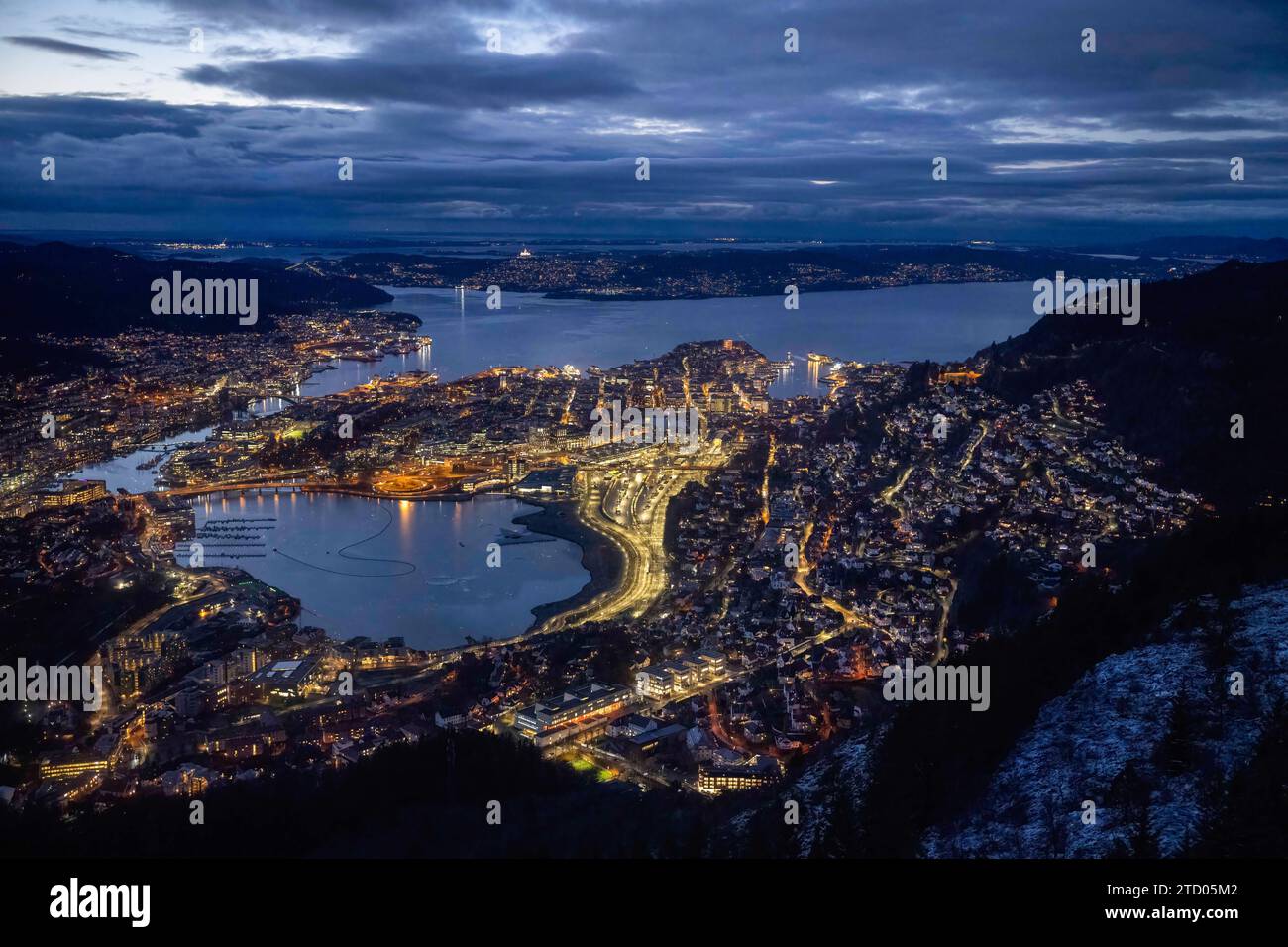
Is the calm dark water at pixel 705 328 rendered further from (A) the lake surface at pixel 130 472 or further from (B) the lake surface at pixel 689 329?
(A) the lake surface at pixel 130 472

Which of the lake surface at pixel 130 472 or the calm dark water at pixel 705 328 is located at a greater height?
the calm dark water at pixel 705 328

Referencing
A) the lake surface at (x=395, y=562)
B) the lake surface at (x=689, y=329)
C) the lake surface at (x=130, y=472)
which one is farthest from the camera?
the lake surface at (x=689, y=329)

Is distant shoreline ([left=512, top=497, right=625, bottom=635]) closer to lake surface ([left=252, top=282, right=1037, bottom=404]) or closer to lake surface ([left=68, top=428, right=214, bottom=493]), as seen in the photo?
lake surface ([left=68, top=428, right=214, bottom=493])

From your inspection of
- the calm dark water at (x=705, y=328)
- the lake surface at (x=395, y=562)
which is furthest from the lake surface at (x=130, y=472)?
the calm dark water at (x=705, y=328)

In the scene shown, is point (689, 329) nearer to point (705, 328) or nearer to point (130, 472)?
point (705, 328)

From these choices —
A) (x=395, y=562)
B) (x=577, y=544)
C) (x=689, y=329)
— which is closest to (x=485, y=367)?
(x=689, y=329)

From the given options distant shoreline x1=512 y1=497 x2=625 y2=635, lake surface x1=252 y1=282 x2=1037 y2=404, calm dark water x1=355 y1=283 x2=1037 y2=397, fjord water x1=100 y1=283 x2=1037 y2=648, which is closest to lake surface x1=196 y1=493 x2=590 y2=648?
fjord water x1=100 y1=283 x2=1037 y2=648

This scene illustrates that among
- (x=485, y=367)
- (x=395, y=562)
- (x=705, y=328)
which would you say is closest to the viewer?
(x=395, y=562)

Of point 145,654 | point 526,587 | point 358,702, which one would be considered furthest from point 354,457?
point 358,702

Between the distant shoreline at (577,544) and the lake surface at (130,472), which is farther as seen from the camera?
the lake surface at (130,472)
